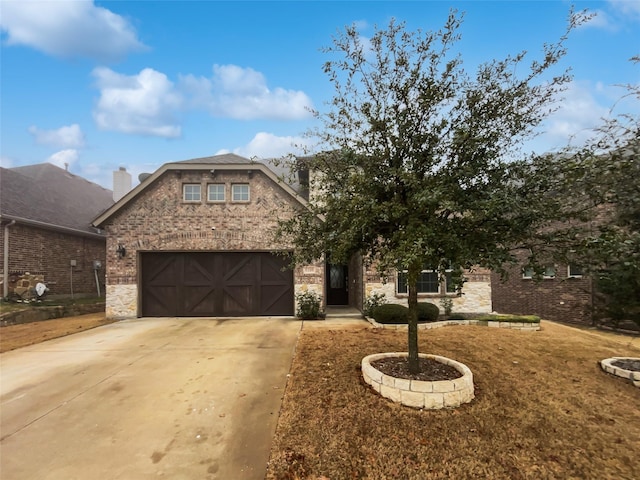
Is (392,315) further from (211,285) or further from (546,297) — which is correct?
(546,297)


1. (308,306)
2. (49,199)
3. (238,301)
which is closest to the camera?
(308,306)

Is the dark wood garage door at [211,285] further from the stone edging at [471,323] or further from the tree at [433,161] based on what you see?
the tree at [433,161]

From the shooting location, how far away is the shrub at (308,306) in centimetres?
1099

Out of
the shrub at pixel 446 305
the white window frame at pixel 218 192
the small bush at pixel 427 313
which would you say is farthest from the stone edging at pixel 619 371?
the white window frame at pixel 218 192

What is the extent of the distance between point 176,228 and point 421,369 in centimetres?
981

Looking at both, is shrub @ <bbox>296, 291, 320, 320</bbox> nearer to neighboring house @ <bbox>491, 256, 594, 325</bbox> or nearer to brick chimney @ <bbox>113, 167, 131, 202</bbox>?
neighboring house @ <bbox>491, 256, 594, 325</bbox>

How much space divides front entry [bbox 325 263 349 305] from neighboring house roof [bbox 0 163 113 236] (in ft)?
39.9

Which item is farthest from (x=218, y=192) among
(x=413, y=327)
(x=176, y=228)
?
(x=413, y=327)

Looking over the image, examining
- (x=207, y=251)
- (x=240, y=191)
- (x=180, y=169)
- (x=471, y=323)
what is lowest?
(x=471, y=323)

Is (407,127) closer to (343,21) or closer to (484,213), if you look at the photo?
(484,213)

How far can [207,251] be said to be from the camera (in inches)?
463

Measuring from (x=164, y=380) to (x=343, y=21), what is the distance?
258 inches

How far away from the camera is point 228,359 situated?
656cm

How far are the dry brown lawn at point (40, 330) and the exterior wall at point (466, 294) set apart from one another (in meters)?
9.39
